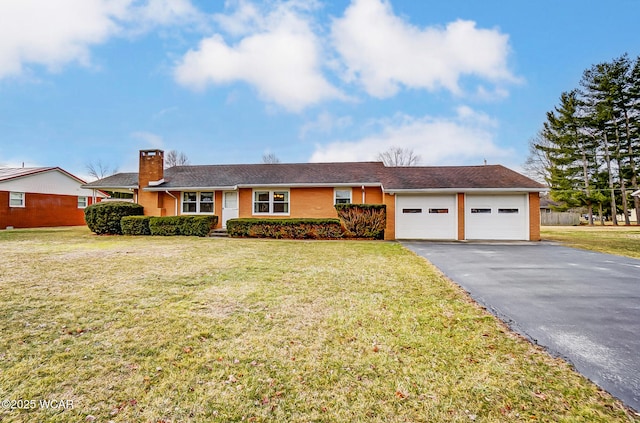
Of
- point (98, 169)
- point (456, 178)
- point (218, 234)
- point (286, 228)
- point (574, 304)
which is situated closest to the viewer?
point (574, 304)

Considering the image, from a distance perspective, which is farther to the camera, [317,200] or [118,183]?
[118,183]

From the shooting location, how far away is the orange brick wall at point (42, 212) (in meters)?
19.7

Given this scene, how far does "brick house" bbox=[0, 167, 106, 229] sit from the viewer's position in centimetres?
1983

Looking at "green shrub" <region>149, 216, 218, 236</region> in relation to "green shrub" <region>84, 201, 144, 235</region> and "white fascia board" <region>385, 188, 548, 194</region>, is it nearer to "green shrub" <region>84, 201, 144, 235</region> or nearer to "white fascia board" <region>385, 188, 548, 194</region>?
"green shrub" <region>84, 201, 144, 235</region>

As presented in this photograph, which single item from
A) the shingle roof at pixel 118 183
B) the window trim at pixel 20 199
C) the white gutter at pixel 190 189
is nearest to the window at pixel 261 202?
the white gutter at pixel 190 189

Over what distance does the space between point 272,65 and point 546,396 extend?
57.7 feet

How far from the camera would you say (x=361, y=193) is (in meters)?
15.6

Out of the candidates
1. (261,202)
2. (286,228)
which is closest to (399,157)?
(261,202)

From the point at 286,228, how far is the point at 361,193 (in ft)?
14.3

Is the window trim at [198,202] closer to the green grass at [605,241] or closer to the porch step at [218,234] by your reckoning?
the porch step at [218,234]

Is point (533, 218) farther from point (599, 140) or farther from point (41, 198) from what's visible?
point (41, 198)

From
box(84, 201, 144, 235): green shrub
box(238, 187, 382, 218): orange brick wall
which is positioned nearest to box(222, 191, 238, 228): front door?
box(238, 187, 382, 218): orange brick wall

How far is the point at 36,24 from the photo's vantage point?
12.7 m

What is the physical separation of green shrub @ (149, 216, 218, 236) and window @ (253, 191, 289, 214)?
2.61 metres
